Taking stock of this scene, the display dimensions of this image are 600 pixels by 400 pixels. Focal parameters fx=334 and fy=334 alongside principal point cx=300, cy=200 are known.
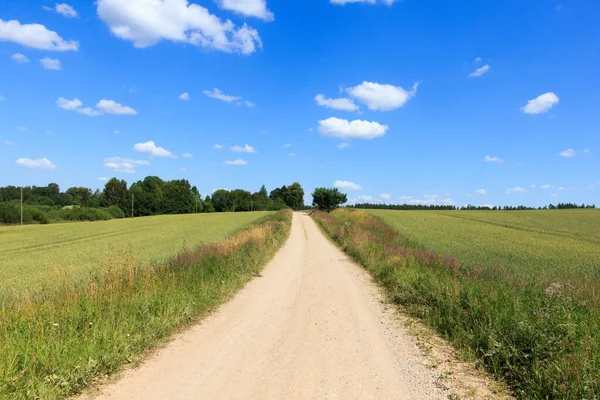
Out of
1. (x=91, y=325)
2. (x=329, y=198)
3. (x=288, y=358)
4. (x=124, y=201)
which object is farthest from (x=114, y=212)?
(x=288, y=358)

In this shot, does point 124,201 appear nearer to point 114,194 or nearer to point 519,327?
point 114,194

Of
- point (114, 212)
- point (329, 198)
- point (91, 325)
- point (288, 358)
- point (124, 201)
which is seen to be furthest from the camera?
point (124, 201)

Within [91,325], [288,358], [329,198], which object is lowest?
[288,358]

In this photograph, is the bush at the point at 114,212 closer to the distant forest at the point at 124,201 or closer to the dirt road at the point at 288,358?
the distant forest at the point at 124,201

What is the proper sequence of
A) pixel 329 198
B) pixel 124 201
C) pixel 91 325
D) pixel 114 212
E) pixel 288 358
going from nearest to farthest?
pixel 288 358 < pixel 91 325 < pixel 329 198 < pixel 114 212 < pixel 124 201

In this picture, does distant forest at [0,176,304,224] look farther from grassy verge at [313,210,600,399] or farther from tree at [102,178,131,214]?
grassy verge at [313,210,600,399]

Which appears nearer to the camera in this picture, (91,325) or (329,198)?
(91,325)

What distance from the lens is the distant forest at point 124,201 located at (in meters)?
75.5

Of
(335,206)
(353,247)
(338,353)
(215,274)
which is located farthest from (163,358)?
(335,206)

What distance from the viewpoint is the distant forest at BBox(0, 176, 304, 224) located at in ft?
248

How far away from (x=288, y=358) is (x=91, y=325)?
3215 millimetres

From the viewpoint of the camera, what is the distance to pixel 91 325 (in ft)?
17.6

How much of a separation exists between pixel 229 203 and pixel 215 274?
133566 millimetres

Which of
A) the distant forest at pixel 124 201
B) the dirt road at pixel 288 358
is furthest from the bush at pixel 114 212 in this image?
the dirt road at pixel 288 358
